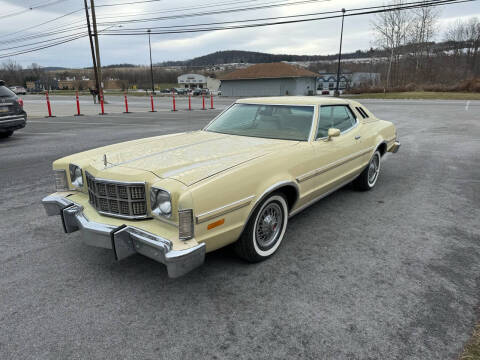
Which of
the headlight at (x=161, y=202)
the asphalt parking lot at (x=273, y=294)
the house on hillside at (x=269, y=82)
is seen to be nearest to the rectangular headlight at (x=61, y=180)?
the asphalt parking lot at (x=273, y=294)

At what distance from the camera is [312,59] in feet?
416

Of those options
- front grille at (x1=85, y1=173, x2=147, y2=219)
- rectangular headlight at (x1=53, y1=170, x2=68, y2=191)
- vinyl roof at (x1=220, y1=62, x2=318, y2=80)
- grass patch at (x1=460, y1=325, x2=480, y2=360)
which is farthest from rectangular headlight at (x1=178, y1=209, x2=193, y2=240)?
vinyl roof at (x1=220, y1=62, x2=318, y2=80)

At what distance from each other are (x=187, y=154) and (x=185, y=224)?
964 mm

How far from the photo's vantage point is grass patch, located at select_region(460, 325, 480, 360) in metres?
1.96

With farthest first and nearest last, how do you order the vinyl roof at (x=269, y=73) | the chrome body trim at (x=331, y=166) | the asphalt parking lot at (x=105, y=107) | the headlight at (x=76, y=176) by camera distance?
the vinyl roof at (x=269, y=73) < the asphalt parking lot at (x=105, y=107) < the chrome body trim at (x=331, y=166) < the headlight at (x=76, y=176)

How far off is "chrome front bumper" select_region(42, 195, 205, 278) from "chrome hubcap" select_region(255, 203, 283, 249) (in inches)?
31.0

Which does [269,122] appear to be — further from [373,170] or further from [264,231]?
[373,170]

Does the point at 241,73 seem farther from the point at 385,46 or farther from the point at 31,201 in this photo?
the point at 31,201

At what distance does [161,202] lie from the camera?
7.91 ft

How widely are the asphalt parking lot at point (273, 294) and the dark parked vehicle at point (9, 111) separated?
5903 millimetres

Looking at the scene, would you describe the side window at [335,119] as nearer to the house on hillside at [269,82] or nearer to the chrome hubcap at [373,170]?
the chrome hubcap at [373,170]

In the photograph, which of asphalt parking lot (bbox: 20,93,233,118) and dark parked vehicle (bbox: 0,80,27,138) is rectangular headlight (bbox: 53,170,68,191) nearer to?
dark parked vehicle (bbox: 0,80,27,138)

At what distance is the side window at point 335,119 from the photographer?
378cm

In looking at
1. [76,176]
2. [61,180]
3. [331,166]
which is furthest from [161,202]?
[331,166]
